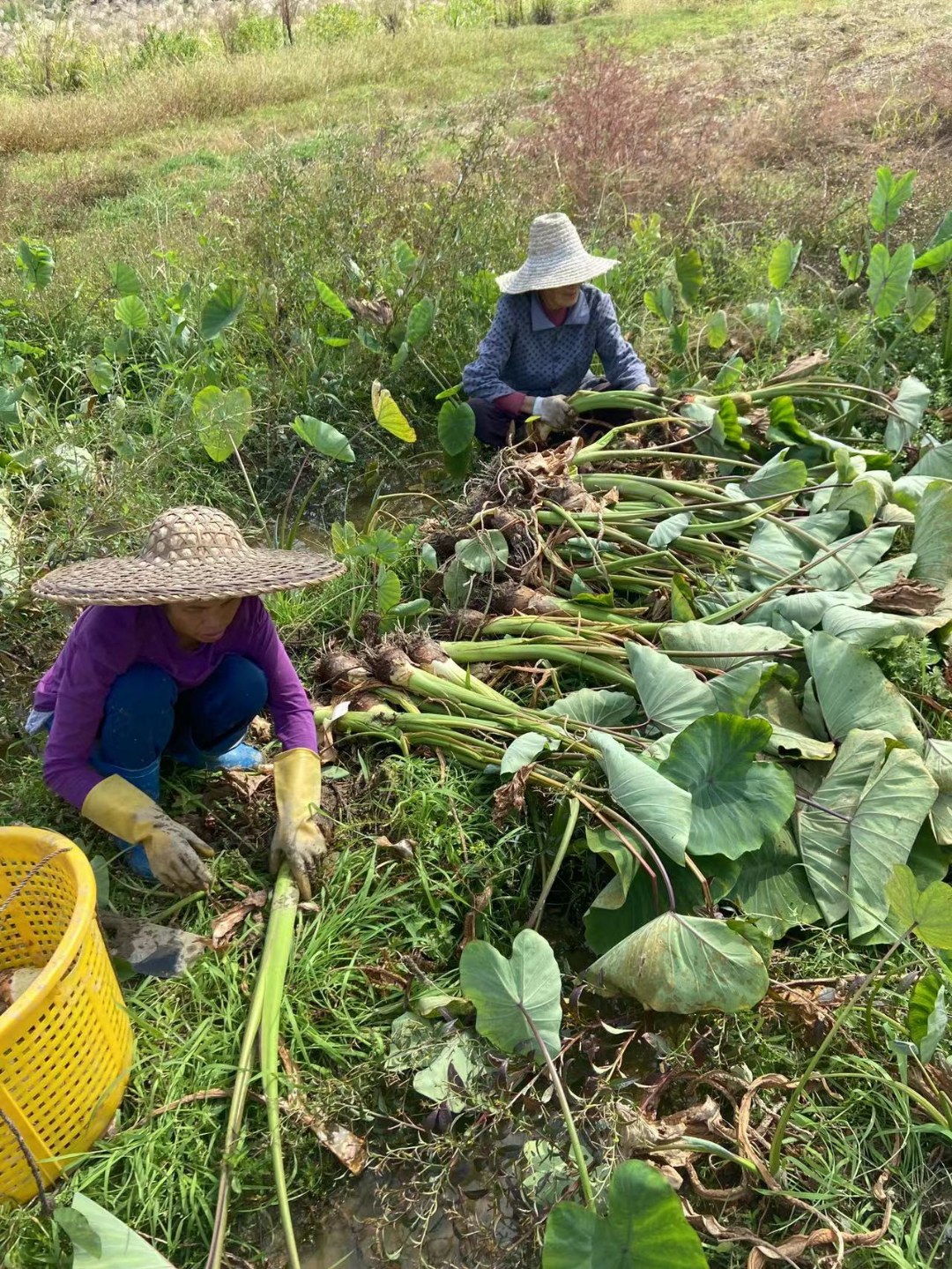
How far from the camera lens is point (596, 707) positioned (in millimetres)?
2086

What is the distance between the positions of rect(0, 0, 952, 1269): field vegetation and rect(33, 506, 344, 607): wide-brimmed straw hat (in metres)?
0.62

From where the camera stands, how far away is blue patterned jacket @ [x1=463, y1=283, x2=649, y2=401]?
→ 3223 mm

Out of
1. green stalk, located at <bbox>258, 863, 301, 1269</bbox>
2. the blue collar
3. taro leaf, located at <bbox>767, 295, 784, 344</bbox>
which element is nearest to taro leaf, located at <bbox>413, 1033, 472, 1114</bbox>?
green stalk, located at <bbox>258, 863, 301, 1269</bbox>

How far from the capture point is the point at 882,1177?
1431mm

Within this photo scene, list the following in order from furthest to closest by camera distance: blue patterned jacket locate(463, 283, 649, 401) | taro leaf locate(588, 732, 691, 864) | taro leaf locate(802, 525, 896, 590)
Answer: blue patterned jacket locate(463, 283, 649, 401) → taro leaf locate(802, 525, 896, 590) → taro leaf locate(588, 732, 691, 864)

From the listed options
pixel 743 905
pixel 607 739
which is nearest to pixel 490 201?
pixel 607 739

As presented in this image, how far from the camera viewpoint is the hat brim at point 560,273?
2.97 m

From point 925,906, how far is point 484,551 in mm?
1558

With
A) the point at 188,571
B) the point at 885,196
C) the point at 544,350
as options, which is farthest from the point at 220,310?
the point at 885,196

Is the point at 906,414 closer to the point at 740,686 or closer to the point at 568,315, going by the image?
the point at 568,315

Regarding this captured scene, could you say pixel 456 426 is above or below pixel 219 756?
above

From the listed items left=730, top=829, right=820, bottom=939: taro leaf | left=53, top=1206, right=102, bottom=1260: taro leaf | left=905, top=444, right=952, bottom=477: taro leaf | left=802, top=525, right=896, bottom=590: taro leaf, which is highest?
left=905, top=444, right=952, bottom=477: taro leaf

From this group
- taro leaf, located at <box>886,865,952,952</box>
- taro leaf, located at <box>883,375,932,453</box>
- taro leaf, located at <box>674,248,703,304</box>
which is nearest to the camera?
taro leaf, located at <box>886,865,952,952</box>

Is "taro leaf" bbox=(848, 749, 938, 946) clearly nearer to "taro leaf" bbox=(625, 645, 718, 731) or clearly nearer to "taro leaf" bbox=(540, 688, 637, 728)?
"taro leaf" bbox=(625, 645, 718, 731)
